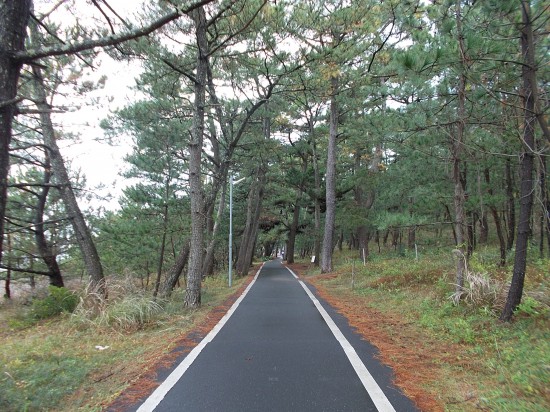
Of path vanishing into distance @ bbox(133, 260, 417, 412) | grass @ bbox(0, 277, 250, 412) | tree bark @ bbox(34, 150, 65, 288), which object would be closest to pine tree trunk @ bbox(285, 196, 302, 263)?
tree bark @ bbox(34, 150, 65, 288)

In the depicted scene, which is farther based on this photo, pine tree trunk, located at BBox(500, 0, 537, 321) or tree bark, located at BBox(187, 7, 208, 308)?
tree bark, located at BBox(187, 7, 208, 308)

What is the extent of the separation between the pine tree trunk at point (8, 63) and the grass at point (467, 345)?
4.60 m

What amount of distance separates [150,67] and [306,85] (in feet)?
15.0

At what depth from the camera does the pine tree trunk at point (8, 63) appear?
3.09 m

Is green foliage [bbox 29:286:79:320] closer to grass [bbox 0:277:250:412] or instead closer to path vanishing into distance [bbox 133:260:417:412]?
grass [bbox 0:277:250:412]

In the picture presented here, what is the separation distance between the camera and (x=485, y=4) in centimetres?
532

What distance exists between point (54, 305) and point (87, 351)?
4.84m

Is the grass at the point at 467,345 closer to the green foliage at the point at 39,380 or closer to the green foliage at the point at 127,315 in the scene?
the green foliage at the point at 39,380

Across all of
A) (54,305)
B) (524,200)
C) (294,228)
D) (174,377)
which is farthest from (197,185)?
(294,228)

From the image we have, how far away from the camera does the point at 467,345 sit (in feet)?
19.5

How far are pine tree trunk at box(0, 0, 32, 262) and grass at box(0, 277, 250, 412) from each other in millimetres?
2095

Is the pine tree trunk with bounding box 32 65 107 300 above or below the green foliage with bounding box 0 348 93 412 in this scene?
above

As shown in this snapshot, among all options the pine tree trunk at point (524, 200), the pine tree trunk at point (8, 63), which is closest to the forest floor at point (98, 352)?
the pine tree trunk at point (8, 63)

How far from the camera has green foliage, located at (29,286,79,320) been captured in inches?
389
